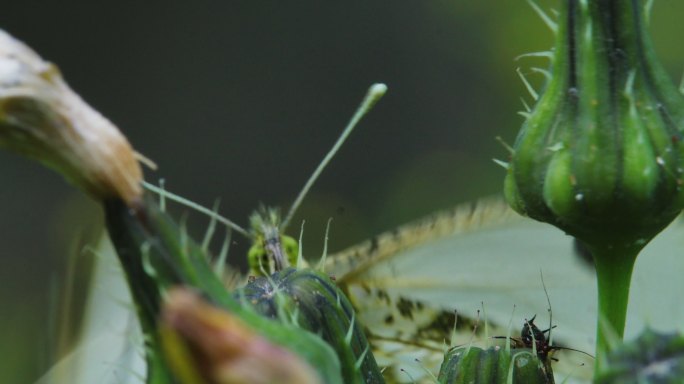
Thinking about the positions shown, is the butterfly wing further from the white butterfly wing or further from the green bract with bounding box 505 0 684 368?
the green bract with bounding box 505 0 684 368

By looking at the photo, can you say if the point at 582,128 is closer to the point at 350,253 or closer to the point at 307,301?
the point at 307,301

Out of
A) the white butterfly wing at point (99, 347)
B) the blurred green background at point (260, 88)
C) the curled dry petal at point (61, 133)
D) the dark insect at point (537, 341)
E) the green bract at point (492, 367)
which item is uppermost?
the curled dry petal at point (61, 133)

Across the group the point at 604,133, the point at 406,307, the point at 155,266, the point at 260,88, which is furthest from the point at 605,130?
the point at 260,88

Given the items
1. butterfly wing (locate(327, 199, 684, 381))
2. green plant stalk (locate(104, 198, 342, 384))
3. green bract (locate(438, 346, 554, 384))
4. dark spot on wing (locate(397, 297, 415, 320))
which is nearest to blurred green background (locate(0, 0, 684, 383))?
butterfly wing (locate(327, 199, 684, 381))

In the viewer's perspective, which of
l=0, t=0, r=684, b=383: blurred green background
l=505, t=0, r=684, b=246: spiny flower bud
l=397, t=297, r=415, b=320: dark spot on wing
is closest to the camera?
l=505, t=0, r=684, b=246: spiny flower bud

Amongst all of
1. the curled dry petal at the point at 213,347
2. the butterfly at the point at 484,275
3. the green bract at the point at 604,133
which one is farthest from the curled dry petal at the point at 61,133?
the butterfly at the point at 484,275

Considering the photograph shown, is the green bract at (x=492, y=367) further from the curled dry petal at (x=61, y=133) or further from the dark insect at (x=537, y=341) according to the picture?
the curled dry petal at (x=61, y=133)
